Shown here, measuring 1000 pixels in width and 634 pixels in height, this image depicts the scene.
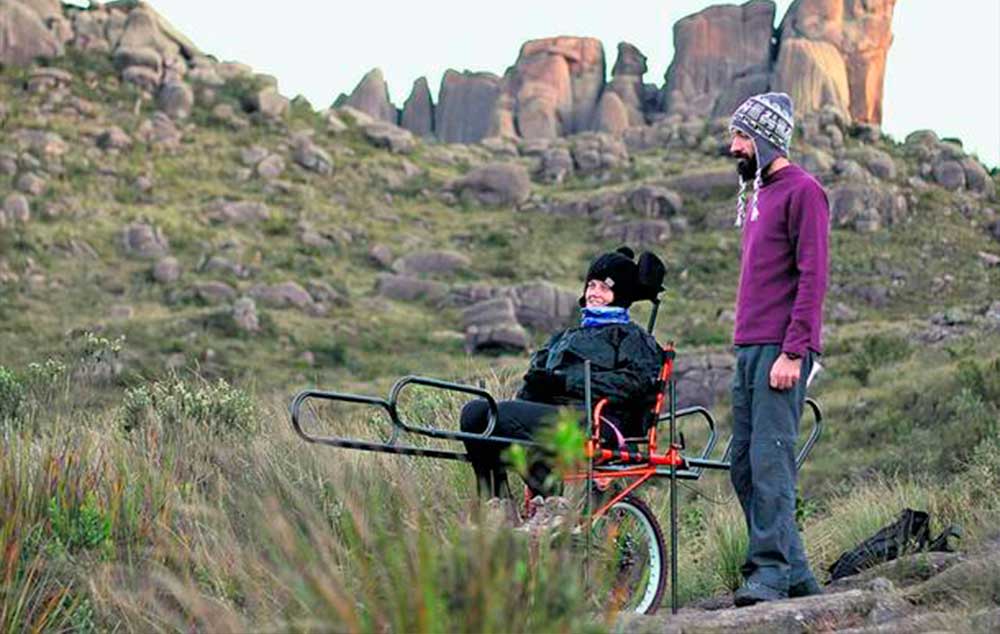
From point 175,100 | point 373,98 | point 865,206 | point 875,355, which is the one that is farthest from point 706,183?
point 373,98

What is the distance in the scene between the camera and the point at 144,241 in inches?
1879

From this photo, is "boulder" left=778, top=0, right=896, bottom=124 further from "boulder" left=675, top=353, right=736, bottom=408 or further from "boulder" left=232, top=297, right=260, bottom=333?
"boulder" left=675, top=353, right=736, bottom=408

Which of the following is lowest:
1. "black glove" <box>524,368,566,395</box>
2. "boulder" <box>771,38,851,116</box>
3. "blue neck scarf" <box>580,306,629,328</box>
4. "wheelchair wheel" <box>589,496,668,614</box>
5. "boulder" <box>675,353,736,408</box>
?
"boulder" <box>675,353,736,408</box>

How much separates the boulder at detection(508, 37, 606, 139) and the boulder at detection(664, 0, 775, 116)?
5716 mm

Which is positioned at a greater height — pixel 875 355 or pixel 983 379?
pixel 983 379

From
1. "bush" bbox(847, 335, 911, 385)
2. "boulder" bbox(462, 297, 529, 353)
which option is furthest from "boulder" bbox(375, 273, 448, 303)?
"bush" bbox(847, 335, 911, 385)

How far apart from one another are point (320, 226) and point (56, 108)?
1212 cm

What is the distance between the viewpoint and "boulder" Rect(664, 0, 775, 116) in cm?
9750

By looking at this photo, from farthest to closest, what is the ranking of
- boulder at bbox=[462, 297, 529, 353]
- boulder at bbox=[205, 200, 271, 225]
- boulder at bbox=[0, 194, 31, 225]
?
boulder at bbox=[205, 200, 271, 225] < boulder at bbox=[0, 194, 31, 225] < boulder at bbox=[462, 297, 529, 353]

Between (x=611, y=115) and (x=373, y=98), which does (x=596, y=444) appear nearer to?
(x=611, y=115)

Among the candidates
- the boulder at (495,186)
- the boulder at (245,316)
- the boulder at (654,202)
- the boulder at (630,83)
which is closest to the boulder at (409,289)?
the boulder at (245,316)

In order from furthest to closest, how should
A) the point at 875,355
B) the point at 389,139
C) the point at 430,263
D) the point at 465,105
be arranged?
the point at 465,105 → the point at 389,139 → the point at 430,263 → the point at 875,355

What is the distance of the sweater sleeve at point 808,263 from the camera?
5.99 metres

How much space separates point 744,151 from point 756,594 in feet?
6.06
